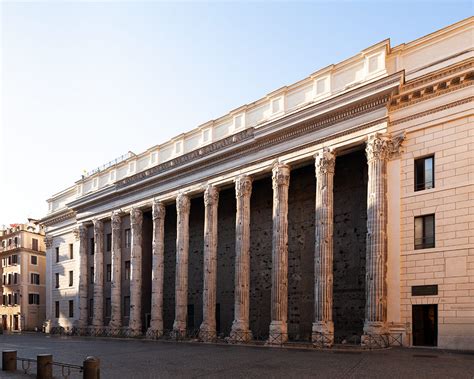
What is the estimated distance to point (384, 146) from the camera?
27.1 meters

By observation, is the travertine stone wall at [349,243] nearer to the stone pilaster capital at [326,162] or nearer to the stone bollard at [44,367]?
the stone pilaster capital at [326,162]

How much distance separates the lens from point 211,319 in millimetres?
35125

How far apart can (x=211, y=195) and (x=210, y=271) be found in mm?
5407

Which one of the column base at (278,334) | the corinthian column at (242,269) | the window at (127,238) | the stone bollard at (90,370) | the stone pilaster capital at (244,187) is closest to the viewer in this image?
the stone bollard at (90,370)

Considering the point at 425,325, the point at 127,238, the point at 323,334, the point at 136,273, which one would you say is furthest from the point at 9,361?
the point at 127,238

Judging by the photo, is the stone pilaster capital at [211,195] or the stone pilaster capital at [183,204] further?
the stone pilaster capital at [183,204]

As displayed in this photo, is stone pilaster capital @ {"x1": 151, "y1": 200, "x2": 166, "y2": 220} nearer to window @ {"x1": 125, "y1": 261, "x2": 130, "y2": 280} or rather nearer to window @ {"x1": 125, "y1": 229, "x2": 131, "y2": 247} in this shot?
window @ {"x1": 125, "y1": 229, "x2": 131, "y2": 247}

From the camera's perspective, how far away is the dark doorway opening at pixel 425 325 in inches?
982

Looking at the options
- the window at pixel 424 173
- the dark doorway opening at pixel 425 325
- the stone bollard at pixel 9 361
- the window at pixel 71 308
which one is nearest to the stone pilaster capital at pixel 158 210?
the window at pixel 71 308

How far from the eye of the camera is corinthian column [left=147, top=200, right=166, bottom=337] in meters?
40.2

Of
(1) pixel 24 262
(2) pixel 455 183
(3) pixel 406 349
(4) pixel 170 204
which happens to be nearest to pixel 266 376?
(3) pixel 406 349

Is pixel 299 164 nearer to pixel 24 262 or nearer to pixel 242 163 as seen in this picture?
pixel 242 163

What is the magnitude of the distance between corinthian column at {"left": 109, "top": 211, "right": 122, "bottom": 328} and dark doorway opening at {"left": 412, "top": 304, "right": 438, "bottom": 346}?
93.3 feet

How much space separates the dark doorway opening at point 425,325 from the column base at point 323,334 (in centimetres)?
435
